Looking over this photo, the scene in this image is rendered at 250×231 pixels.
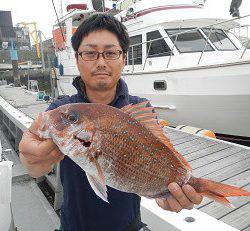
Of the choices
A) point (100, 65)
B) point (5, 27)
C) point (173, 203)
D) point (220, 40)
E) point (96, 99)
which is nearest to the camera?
point (173, 203)

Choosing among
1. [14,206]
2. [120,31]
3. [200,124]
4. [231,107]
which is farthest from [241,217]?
[200,124]

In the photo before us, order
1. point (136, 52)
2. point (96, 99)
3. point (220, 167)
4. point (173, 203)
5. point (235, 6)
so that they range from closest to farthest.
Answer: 1. point (173, 203)
2. point (96, 99)
3. point (220, 167)
4. point (235, 6)
5. point (136, 52)

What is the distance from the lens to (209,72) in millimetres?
6875

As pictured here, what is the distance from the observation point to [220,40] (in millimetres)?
8844

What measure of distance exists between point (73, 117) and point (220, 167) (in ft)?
10.5

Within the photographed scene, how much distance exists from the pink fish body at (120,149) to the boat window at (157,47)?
7.39m

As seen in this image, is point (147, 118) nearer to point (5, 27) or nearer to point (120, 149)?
point (120, 149)

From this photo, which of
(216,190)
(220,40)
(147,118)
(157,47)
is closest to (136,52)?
(157,47)

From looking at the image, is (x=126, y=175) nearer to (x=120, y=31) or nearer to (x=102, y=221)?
(x=102, y=221)

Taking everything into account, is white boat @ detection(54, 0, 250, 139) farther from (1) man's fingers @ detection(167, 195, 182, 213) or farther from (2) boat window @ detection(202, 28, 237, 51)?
(1) man's fingers @ detection(167, 195, 182, 213)

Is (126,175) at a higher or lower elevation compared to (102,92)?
lower

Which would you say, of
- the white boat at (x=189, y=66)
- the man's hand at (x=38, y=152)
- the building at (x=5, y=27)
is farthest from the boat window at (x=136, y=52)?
the building at (x=5, y=27)

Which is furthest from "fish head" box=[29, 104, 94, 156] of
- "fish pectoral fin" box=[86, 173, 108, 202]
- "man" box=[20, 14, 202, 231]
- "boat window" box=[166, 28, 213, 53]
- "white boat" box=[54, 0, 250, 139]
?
"boat window" box=[166, 28, 213, 53]

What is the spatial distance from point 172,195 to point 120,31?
38.9 inches
